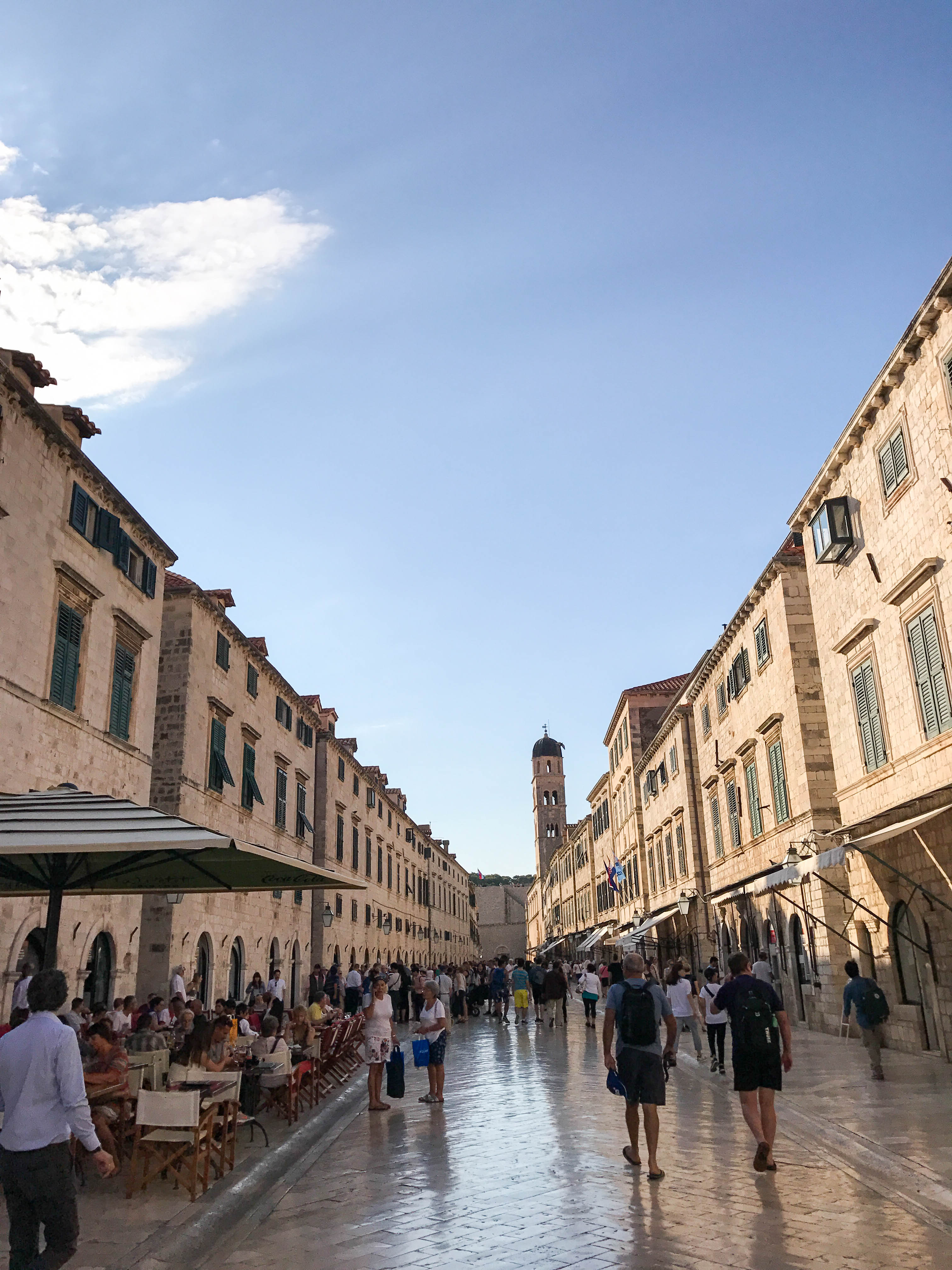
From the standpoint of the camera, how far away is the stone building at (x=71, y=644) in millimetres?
13500

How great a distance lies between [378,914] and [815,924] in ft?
87.4

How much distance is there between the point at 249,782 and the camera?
24375 millimetres

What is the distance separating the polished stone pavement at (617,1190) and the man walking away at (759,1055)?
1.01ft

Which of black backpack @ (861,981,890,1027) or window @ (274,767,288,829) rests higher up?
window @ (274,767,288,829)

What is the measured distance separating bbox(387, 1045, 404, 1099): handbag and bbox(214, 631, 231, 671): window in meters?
12.5

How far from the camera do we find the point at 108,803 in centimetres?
894

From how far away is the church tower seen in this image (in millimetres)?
93875

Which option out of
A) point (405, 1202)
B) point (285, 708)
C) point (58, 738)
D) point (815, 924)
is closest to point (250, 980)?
point (285, 708)

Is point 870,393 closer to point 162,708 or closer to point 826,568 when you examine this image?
point 826,568

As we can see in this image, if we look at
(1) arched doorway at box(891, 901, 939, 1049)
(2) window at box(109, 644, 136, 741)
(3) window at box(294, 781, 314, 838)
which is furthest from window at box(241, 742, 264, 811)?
(1) arched doorway at box(891, 901, 939, 1049)

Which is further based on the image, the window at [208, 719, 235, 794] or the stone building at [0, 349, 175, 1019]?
the window at [208, 719, 235, 794]

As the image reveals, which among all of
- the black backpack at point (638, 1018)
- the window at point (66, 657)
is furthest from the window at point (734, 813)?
the black backpack at point (638, 1018)

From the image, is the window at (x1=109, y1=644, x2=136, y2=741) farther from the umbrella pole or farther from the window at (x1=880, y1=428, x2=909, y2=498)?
the window at (x1=880, y1=428, x2=909, y2=498)

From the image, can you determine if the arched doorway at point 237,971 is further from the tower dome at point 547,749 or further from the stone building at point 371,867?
the tower dome at point 547,749
